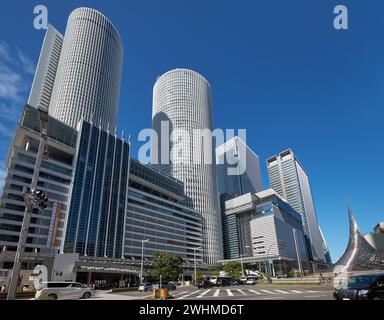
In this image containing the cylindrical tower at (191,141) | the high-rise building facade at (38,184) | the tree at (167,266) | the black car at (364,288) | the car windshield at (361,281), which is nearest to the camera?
the black car at (364,288)

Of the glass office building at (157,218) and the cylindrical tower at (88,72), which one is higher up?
the cylindrical tower at (88,72)

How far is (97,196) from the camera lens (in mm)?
89812

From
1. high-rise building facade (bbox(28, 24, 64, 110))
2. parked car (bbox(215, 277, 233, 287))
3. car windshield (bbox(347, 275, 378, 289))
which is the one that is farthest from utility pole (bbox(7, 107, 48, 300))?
high-rise building facade (bbox(28, 24, 64, 110))

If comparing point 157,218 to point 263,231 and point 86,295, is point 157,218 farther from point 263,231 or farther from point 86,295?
point 86,295

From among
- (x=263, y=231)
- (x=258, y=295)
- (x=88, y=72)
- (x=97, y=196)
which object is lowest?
(x=258, y=295)

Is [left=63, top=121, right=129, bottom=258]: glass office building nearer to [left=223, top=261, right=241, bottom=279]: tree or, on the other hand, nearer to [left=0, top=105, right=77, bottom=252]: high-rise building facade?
[left=0, top=105, right=77, bottom=252]: high-rise building facade

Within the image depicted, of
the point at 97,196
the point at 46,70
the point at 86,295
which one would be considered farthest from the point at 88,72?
the point at 86,295

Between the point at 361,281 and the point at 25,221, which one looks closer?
the point at 361,281

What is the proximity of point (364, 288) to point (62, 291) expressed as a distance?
A: 25370mm

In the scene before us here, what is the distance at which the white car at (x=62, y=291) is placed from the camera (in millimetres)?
24141

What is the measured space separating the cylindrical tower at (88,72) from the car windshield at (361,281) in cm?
13934

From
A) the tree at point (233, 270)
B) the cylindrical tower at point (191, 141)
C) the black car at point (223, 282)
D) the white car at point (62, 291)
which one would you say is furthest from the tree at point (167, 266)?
the cylindrical tower at point (191, 141)

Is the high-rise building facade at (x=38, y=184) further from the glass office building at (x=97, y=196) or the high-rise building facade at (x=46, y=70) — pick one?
the high-rise building facade at (x=46, y=70)
